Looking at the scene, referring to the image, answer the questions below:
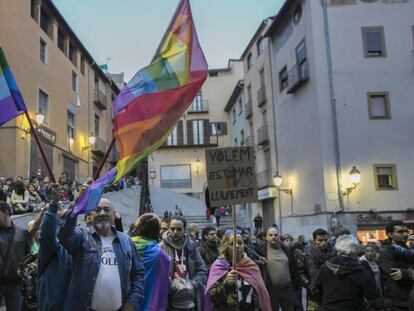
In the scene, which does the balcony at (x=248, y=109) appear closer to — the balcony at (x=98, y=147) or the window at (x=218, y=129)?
the window at (x=218, y=129)

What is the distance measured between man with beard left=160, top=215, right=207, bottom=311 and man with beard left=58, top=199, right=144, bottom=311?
3.51 ft

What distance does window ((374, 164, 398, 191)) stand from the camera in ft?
68.2

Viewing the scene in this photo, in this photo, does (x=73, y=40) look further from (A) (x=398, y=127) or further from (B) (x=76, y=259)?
(B) (x=76, y=259)

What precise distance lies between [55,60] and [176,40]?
2387 centimetres

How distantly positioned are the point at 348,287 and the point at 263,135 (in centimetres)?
2480

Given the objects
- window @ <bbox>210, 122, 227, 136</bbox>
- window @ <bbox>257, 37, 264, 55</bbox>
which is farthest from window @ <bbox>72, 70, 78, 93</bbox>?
window @ <bbox>210, 122, 227, 136</bbox>

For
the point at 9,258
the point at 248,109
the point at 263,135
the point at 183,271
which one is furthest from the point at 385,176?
the point at 9,258

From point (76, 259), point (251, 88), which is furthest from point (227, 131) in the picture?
point (76, 259)

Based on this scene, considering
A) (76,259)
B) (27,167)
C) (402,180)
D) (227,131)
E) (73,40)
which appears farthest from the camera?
(227,131)

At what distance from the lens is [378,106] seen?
2144 cm

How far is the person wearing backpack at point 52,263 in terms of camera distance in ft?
12.9

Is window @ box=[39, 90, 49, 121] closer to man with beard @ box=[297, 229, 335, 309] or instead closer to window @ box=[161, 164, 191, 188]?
window @ box=[161, 164, 191, 188]

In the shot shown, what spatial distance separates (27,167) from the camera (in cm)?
2242

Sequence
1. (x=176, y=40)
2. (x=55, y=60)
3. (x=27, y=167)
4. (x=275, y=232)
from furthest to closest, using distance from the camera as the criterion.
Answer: (x=55, y=60), (x=27, y=167), (x=275, y=232), (x=176, y=40)
